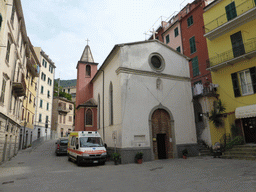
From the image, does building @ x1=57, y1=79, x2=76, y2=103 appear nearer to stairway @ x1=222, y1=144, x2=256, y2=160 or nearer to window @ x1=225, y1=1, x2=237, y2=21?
window @ x1=225, y1=1, x2=237, y2=21

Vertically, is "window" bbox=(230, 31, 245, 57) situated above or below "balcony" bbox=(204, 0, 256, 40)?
below

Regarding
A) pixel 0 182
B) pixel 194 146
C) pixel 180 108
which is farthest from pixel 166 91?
pixel 0 182

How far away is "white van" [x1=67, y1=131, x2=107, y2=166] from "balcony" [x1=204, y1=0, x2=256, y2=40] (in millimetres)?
13940

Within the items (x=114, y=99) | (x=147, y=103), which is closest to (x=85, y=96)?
(x=114, y=99)

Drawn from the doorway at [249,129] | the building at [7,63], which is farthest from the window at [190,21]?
the building at [7,63]

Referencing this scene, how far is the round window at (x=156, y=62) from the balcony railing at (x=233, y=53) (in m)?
4.73

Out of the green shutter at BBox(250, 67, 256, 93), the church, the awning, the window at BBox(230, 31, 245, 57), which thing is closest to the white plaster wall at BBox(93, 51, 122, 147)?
the church

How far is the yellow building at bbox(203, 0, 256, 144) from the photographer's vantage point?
1408cm

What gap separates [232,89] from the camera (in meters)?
15.3

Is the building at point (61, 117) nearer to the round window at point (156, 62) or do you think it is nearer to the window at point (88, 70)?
the window at point (88, 70)

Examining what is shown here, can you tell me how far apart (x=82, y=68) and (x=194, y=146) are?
57.6 feet

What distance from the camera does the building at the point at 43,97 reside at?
3073 cm

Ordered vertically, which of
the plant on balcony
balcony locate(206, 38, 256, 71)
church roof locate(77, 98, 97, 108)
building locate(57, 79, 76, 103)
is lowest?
the plant on balcony

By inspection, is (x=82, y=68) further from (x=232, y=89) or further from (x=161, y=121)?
(x=232, y=89)
